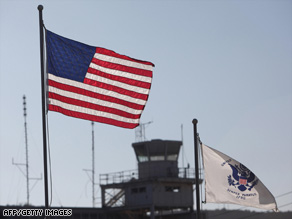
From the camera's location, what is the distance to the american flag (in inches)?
839

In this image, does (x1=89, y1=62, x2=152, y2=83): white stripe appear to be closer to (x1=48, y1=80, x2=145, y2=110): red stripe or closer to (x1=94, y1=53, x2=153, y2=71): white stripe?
(x1=94, y1=53, x2=153, y2=71): white stripe

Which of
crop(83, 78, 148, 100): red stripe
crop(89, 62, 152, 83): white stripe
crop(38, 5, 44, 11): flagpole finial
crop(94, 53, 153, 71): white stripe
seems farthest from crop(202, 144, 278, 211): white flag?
crop(38, 5, 44, 11): flagpole finial

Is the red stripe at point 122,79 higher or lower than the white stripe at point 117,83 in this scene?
higher

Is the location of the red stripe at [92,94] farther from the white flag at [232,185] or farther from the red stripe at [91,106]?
the white flag at [232,185]

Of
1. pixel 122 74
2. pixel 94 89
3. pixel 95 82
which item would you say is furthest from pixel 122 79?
pixel 94 89

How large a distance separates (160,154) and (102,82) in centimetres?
4379

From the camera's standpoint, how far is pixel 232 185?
23797 millimetres

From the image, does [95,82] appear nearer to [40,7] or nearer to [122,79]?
[122,79]

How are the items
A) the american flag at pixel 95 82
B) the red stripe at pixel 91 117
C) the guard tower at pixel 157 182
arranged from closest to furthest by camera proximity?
the red stripe at pixel 91 117 → the american flag at pixel 95 82 → the guard tower at pixel 157 182

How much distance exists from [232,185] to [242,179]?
1.34 feet

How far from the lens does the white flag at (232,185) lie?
23656 mm

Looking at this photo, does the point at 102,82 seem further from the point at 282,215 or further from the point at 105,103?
the point at 282,215

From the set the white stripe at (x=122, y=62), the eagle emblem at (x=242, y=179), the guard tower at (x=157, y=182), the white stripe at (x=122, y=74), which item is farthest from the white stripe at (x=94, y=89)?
the guard tower at (x=157, y=182)

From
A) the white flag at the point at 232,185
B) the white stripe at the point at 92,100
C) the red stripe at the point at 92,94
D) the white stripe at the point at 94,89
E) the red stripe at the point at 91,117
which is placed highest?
the white stripe at the point at 94,89
